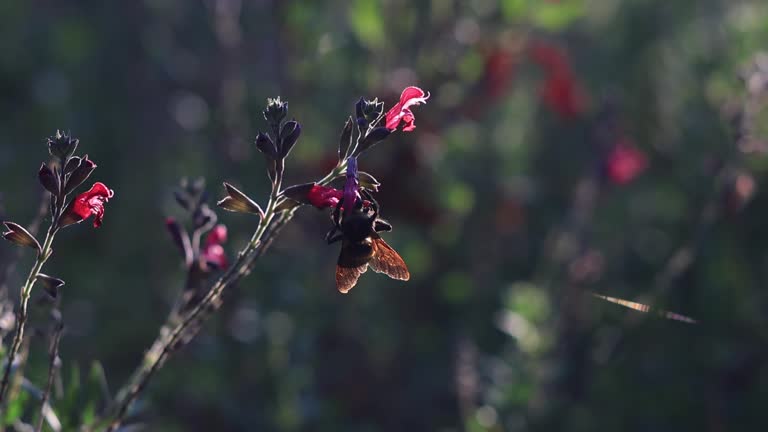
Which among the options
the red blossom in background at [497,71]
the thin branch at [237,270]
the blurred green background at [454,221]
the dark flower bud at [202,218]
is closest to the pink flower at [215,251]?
the dark flower bud at [202,218]

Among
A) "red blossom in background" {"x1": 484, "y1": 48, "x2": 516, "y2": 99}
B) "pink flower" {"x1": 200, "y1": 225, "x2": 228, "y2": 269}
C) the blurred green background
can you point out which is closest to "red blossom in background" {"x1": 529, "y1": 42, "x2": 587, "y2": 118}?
the blurred green background

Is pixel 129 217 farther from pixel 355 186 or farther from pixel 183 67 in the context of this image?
pixel 355 186

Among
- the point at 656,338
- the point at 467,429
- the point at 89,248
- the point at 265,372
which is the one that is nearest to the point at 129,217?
the point at 89,248

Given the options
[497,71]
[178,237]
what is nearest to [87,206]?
[178,237]

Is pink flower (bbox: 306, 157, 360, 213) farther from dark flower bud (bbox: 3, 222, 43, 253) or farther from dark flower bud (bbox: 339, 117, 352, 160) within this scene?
dark flower bud (bbox: 3, 222, 43, 253)

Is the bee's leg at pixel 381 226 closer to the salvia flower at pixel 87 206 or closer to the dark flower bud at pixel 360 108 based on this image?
the dark flower bud at pixel 360 108
